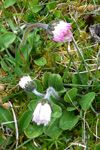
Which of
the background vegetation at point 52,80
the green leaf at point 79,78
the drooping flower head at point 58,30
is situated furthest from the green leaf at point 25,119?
the drooping flower head at point 58,30

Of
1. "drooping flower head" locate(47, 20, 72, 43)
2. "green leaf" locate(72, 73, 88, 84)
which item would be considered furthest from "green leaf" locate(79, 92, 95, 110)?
"drooping flower head" locate(47, 20, 72, 43)

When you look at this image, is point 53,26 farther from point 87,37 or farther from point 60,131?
point 60,131

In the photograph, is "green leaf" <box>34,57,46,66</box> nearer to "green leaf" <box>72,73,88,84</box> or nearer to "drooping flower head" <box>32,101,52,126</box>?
"green leaf" <box>72,73,88,84</box>

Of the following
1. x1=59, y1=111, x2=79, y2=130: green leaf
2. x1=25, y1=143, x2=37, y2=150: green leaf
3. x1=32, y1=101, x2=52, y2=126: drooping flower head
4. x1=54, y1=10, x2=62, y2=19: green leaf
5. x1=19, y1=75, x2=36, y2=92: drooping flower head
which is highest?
x1=54, y1=10, x2=62, y2=19: green leaf

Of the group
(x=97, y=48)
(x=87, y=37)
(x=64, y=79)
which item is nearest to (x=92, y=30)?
(x=87, y=37)

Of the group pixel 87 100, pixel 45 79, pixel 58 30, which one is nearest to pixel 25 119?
pixel 45 79

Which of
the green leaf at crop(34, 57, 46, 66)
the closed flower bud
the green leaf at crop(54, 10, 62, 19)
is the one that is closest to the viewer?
the closed flower bud

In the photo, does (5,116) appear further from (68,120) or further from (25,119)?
(68,120)

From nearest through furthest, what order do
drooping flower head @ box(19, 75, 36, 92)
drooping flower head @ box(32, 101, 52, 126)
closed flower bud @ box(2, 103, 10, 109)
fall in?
drooping flower head @ box(32, 101, 52, 126) < drooping flower head @ box(19, 75, 36, 92) < closed flower bud @ box(2, 103, 10, 109)
